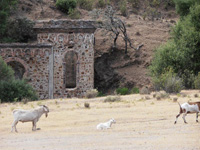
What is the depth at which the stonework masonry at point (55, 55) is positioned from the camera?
89.9 ft

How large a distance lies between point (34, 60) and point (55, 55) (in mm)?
1457

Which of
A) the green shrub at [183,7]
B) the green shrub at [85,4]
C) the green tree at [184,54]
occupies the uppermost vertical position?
the green shrub at [85,4]

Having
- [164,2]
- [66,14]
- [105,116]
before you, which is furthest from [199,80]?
[164,2]

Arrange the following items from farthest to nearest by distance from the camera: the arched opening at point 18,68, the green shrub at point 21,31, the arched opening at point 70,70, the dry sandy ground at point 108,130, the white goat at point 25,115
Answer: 1. the green shrub at point 21,31
2. the arched opening at point 70,70
3. the arched opening at point 18,68
4. the white goat at point 25,115
5. the dry sandy ground at point 108,130

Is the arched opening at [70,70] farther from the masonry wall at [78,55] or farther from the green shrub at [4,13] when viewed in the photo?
the masonry wall at [78,55]

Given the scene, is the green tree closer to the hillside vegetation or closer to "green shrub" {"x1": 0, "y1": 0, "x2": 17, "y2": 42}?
the hillside vegetation

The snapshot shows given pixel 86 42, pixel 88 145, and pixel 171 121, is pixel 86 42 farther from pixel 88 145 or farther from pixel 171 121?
pixel 88 145

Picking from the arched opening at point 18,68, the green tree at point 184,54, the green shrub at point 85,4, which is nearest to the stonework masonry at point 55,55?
the arched opening at point 18,68

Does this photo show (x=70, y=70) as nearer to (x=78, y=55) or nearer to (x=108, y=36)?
(x=108, y=36)

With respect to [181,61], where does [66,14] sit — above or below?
above

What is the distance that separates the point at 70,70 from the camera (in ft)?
114

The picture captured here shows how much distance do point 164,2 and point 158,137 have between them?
3674cm

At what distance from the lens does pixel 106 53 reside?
3425 cm

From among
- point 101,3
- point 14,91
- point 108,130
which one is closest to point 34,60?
point 14,91
